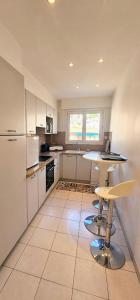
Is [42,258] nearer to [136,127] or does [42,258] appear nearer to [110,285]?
[110,285]

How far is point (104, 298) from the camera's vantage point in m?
1.13

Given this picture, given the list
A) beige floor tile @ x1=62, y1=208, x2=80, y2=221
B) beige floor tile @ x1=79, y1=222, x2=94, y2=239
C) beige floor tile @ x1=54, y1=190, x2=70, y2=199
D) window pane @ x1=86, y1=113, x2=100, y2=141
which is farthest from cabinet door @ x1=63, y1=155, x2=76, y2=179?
beige floor tile @ x1=79, y1=222, x2=94, y2=239

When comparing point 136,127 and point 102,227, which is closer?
point 136,127

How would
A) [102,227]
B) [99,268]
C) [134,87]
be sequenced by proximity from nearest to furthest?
[99,268] < [134,87] < [102,227]

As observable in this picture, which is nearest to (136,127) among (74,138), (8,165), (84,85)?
(8,165)

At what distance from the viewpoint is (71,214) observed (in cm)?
230

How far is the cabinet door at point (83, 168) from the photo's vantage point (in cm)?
358

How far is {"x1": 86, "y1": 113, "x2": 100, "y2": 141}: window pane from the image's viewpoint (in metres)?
3.92

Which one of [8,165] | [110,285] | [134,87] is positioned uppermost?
[134,87]

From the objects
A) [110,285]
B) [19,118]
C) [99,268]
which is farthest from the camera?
[19,118]

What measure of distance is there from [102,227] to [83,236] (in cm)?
36

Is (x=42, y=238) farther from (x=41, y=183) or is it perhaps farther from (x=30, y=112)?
(x=30, y=112)

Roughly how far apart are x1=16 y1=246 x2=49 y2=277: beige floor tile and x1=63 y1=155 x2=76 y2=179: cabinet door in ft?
7.38

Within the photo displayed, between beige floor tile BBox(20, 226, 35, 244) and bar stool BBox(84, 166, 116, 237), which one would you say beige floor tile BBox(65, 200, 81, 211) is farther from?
beige floor tile BBox(20, 226, 35, 244)
